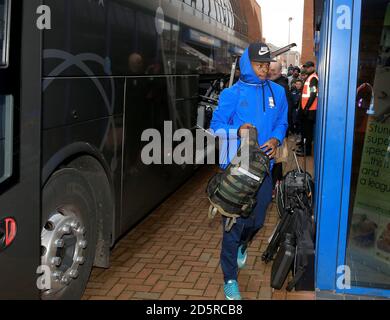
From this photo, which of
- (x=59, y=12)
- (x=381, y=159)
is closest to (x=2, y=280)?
(x=59, y=12)

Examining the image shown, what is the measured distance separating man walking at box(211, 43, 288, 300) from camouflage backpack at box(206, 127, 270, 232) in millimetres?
159

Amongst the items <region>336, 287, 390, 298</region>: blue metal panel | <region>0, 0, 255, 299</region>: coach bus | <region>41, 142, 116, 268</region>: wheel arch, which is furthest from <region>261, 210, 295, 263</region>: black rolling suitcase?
<region>41, 142, 116, 268</region>: wheel arch

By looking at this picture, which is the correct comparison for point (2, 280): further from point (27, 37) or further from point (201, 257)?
point (201, 257)

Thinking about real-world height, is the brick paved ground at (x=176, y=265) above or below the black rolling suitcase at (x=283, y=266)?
below

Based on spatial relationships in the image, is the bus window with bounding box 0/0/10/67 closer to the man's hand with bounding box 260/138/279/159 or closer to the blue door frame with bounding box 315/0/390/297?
the man's hand with bounding box 260/138/279/159

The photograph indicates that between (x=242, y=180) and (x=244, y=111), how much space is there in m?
0.56

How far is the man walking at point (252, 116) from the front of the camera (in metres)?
3.98

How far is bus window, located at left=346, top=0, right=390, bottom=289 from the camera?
4191mm

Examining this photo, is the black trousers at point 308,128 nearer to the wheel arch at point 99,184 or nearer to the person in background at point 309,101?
the person in background at point 309,101

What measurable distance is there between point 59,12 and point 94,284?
229 centimetres

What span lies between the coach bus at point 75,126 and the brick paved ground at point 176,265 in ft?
1.12

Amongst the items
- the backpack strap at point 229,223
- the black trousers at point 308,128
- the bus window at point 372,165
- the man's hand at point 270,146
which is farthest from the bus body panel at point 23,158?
the black trousers at point 308,128

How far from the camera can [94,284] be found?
4.54 metres

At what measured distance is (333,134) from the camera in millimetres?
3938
